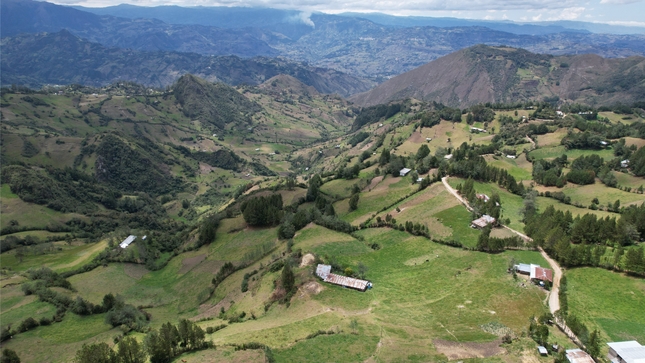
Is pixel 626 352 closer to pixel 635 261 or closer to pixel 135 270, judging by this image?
pixel 635 261

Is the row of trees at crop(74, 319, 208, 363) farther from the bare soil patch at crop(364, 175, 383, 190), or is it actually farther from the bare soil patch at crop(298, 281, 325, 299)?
the bare soil patch at crop(364, 175, 383, 190)

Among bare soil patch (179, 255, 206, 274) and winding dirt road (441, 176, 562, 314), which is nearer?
winding dirt road (441, 176, 562, 314)

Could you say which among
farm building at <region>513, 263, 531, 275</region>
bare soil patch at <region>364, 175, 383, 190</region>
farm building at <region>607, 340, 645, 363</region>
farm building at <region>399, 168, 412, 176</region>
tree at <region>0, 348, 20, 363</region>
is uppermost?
farm building at <region>607, 340, 645, 363</region>

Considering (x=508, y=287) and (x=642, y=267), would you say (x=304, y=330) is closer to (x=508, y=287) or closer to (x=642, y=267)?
(x=508, y=287)

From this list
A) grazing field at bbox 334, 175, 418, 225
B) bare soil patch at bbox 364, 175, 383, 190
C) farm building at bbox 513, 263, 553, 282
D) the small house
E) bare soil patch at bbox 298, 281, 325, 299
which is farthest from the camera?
bare soil patch at bbox 364, 175, 383, 190

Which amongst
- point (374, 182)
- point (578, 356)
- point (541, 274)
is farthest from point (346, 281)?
point (374, 182)

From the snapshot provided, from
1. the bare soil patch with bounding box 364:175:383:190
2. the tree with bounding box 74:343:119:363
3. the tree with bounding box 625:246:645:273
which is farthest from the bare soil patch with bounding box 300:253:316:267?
the bare soil patch with bounding box 364:175:383:190
